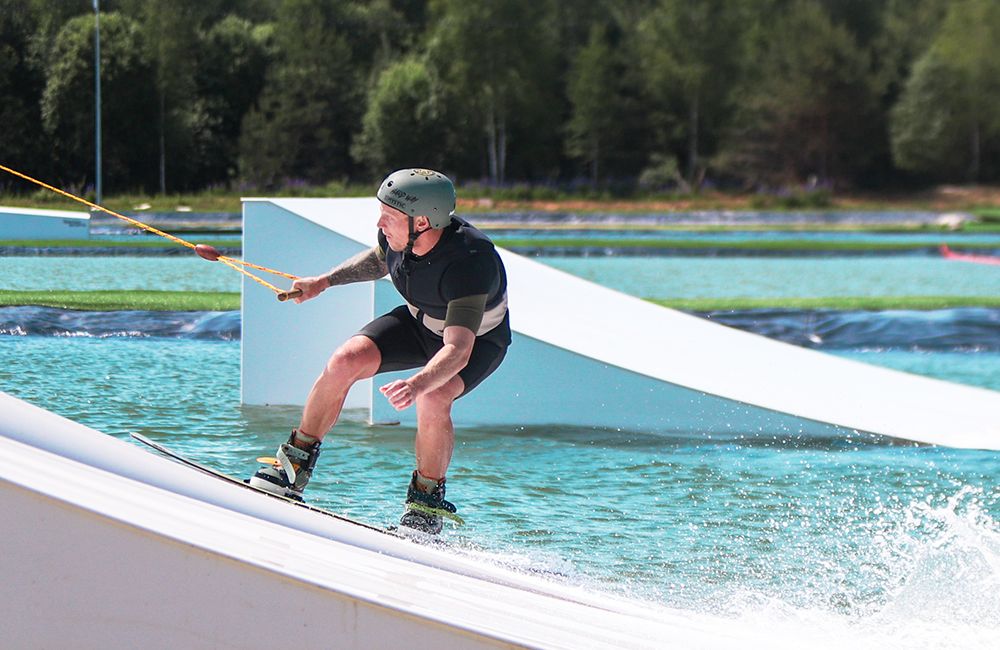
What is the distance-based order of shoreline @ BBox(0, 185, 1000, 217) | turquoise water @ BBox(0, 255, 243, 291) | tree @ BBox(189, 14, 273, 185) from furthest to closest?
shoreline @ BBox(0, 185, 1000, 217)
tree @ BBox(189, 14, 273, 185)
turquoise water @ BBox(0, 255, 243, 291)

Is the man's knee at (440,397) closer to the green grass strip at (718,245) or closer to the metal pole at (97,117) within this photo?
the green grass strip at (718,245)

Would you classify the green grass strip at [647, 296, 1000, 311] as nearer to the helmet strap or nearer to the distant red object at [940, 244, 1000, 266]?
the helmet strap

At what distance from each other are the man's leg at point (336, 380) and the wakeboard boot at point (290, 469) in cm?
5

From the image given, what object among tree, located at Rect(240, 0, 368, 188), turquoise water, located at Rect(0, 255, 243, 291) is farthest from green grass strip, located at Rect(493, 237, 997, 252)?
turquoise water, located at Rect(0, 255, 243, 291)

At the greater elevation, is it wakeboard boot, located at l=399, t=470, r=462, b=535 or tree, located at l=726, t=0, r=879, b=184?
tree, located at l=726, t=0, r=879, b=184

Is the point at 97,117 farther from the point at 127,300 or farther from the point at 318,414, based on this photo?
the point at 318,414

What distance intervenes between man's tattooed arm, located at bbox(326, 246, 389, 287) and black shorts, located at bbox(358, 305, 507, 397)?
208 mm

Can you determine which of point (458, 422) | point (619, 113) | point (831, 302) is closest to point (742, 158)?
point (619, 113)

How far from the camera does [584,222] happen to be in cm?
2889

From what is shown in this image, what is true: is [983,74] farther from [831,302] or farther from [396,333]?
[396,333]

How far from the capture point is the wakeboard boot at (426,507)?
427cm

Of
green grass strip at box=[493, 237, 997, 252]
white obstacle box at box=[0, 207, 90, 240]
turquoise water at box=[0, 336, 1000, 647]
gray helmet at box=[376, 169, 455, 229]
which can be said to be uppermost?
gray helmet at box=[376, 169, 455, 229]

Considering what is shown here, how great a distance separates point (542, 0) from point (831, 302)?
2677 centimetres

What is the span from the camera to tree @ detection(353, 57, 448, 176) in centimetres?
2983
